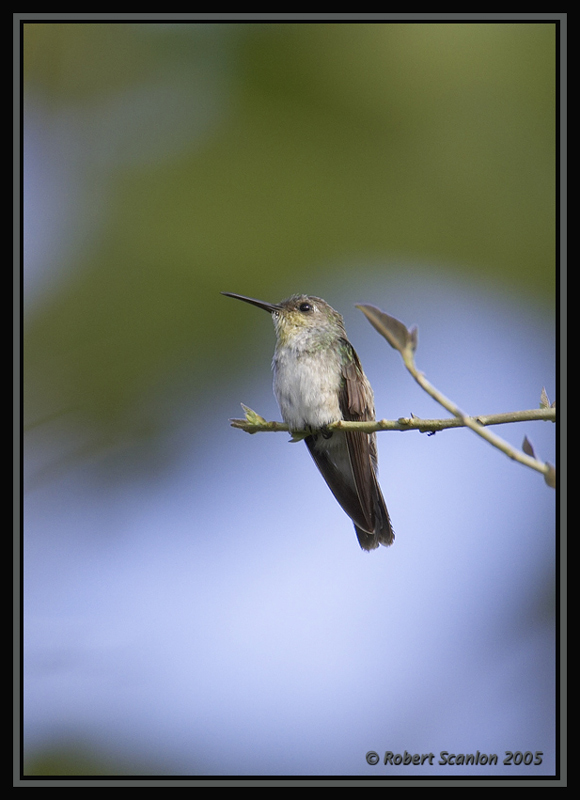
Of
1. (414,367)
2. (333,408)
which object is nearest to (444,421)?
(414,367)

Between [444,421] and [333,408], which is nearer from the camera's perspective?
[444,421]

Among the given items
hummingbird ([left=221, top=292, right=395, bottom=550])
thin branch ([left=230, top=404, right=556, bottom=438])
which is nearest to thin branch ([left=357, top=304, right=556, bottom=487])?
thin branch ([left=230, top=404, right=556, bottom=438])

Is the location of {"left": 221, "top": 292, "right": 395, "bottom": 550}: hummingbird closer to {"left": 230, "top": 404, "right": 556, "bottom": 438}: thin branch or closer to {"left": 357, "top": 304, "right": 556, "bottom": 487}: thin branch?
{"left": 230, "top": 404, "right": 556, "bottom": 438}: thin branch

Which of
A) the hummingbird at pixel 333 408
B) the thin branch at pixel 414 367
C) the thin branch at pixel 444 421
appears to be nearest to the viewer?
the thin branch at pixel 414 367

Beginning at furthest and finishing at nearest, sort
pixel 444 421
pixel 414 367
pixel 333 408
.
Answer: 1. pixel 333 408
2. pixel 444 421
3. pixel 414 367

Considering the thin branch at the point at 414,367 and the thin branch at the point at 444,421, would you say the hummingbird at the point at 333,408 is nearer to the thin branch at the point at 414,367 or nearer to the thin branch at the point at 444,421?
the thin branch at the point at 444,421

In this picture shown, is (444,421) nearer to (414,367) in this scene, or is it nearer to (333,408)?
(414,367)

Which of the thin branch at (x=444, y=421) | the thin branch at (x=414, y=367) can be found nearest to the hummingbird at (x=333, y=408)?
the thin branch at (x=444, y=421)
